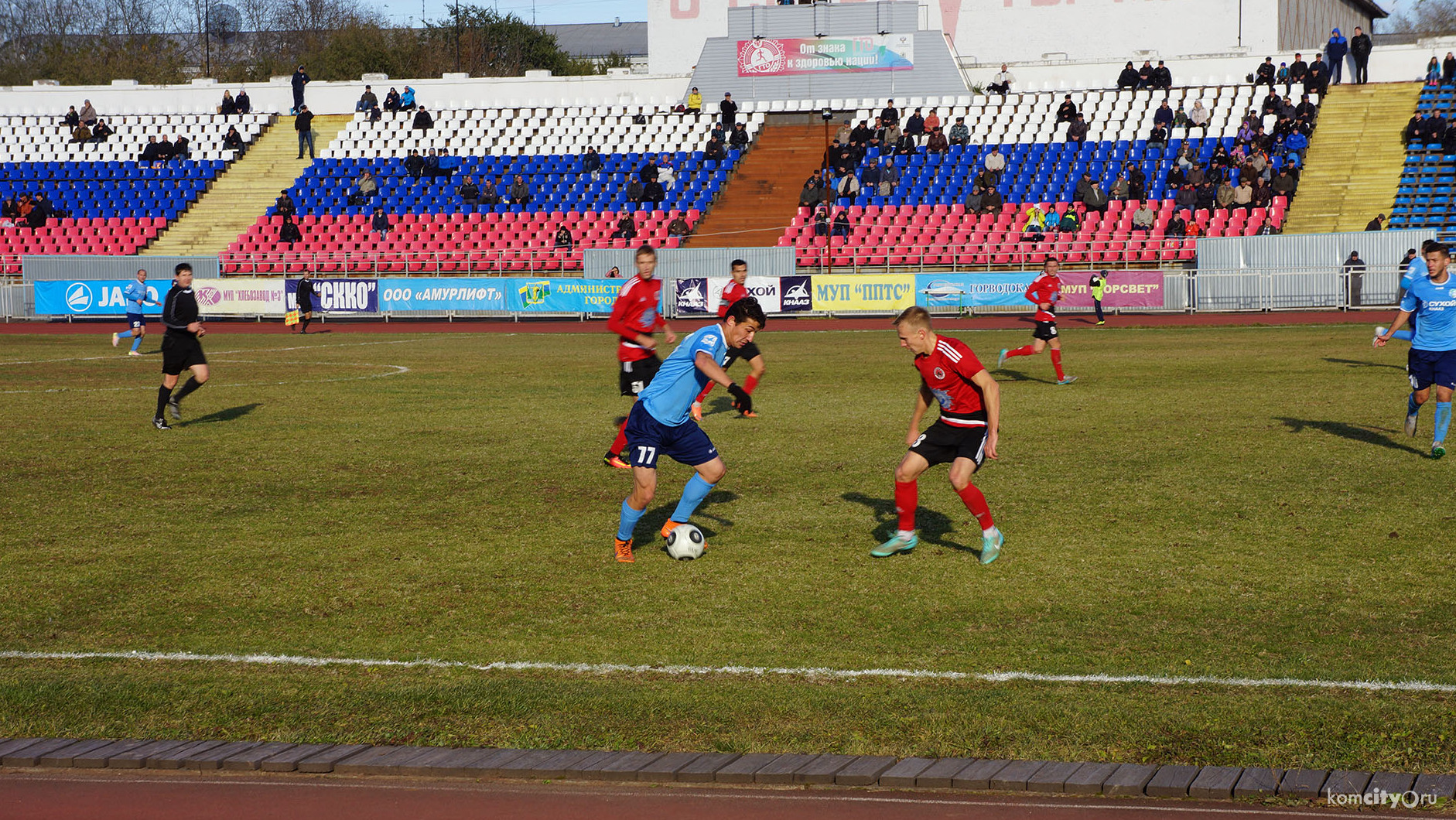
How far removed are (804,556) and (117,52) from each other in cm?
8864

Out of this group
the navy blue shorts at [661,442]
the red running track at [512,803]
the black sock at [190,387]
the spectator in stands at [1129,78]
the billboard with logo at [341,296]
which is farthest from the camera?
the spectator in stands at [1129,78]

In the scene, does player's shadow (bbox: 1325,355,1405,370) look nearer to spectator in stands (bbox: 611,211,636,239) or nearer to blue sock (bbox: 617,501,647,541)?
blue sock (bbox: 617,501,647,541)

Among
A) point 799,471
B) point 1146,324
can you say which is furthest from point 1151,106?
point 799,471

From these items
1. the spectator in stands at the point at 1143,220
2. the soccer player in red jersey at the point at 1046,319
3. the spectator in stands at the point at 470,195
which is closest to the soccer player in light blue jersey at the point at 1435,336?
the soccer player in red jersey at the point at 1046,319

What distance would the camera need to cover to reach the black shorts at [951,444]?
8.70 meters

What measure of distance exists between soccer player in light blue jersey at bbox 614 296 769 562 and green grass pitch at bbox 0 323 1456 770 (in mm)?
675

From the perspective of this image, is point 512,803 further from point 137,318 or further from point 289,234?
point 289,234

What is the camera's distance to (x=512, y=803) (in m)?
5.27

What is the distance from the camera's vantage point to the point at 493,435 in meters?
15.1

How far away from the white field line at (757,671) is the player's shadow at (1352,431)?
294 inches

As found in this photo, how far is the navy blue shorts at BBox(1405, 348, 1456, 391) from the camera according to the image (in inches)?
485

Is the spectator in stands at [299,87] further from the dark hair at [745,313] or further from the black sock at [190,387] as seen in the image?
the dark hair at [745,313]

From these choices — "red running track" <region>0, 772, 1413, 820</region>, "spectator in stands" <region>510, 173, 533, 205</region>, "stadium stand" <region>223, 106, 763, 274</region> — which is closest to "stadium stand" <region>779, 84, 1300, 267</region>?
"stadium stand" <region>223, 106, 763, 274</region>

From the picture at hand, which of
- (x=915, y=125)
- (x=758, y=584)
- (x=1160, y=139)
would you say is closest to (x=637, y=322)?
(x=758, y=584)
